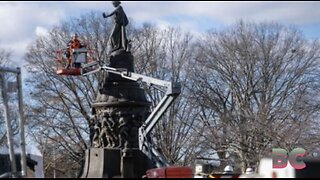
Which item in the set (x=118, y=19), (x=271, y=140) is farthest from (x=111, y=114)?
(x=271, y=140)

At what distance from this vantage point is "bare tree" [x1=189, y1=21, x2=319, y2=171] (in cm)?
4659

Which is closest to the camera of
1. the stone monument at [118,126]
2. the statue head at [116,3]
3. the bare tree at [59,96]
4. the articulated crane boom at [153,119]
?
the articulated crane boom at [153,119]

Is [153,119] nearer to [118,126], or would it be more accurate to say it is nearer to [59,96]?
[118,126]

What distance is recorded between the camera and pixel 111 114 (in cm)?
2177

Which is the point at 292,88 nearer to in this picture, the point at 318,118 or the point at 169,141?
the point at 318,118

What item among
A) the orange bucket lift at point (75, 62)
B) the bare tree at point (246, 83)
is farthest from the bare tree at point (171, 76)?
the orange bucket lift at point (75, 62)

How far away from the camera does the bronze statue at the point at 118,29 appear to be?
22.5 metres

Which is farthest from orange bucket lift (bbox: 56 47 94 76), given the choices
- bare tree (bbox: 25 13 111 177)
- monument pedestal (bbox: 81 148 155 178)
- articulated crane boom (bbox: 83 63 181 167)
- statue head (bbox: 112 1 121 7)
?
bare tree (bbox: 25 13 111 177)

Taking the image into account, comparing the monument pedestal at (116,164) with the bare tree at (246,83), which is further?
the bare tree at (246,83)

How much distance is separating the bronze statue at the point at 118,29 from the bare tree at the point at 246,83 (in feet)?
79.3

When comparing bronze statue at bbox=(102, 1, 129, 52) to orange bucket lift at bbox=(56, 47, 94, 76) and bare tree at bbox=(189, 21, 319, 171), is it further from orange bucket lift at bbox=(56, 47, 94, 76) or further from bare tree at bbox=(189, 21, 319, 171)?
bare tree at bbox=(189, 21, 319, 171)

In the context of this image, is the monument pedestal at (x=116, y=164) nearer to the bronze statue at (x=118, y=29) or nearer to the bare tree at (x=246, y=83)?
the bronze statue at (x=118, y=29)

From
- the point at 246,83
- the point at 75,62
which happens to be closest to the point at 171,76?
the point at 246,83

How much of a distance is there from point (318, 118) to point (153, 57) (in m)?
11.5
